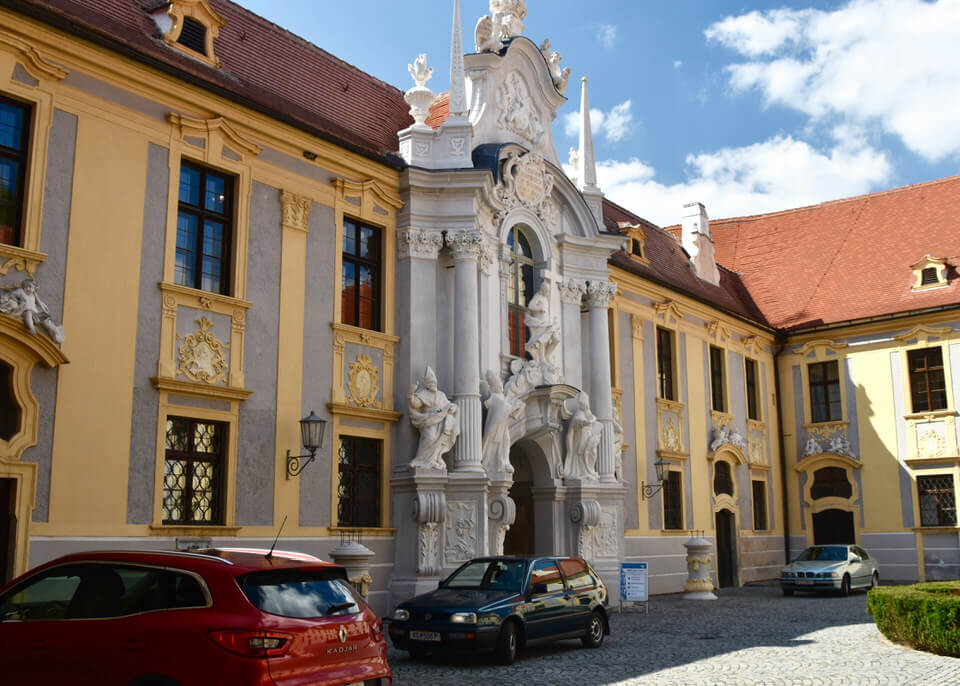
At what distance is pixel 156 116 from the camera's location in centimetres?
1508

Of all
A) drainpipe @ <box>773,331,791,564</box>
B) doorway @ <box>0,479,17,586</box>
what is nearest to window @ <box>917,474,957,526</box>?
drainpipe @ <box>773,331,791,564</box>

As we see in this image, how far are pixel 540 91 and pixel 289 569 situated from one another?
56.4 feet

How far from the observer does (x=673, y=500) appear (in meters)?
27.2

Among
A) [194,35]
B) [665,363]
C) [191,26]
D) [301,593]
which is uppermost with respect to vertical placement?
[191,26]

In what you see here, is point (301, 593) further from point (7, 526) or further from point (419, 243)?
point (419, 243)

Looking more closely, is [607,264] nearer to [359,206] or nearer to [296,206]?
[359,206]

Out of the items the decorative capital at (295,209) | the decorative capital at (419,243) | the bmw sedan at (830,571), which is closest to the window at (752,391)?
the bmw sedan at (830,571)

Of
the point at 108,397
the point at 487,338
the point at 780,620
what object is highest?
the point at 487,338

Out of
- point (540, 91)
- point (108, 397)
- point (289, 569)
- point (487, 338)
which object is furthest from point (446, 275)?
point (289, 569)

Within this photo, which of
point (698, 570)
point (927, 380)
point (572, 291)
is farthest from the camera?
point (927, 380)

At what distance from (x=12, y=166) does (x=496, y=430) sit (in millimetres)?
9617

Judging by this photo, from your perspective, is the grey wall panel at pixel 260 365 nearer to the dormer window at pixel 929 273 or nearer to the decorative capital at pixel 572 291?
the decorative capital at pixel 572 291

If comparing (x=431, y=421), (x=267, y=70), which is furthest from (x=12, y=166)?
(x=431, y=421)

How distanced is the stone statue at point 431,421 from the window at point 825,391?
1856 centimetres
